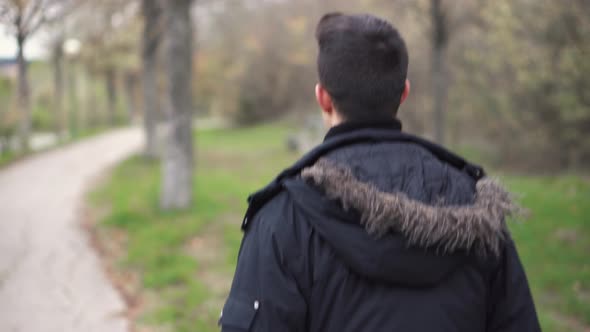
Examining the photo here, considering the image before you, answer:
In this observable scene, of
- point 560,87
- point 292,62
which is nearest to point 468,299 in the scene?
point 560,87

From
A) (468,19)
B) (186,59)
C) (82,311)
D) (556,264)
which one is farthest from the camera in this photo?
(468,19)

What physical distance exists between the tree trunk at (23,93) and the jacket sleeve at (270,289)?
1574 cm

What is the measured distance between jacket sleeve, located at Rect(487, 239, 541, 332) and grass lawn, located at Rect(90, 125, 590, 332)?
1.32 metres

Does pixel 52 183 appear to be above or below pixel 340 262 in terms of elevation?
below

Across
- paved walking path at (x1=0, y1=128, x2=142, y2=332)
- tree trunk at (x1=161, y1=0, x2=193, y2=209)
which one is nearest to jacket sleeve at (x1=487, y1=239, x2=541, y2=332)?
paved walking path at (x1=0, y1=128, x2=142, y2=332)

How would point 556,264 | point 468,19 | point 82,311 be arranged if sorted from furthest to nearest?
point 468,19
point 556,264
point 82,311

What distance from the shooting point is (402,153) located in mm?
1785

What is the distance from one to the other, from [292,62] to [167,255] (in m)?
26.9

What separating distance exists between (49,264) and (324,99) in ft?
22.0

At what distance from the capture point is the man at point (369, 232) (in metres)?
1.68

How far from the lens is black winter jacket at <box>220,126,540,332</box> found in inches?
66.0

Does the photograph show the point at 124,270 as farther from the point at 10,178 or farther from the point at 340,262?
the point at 10,178

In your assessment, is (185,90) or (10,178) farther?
(10,178)

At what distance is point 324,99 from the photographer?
1.87m
